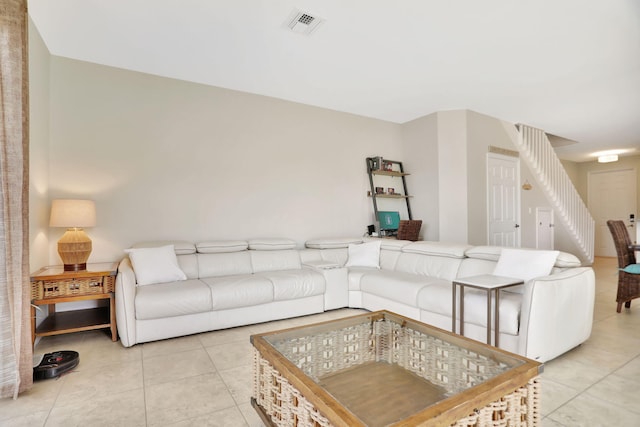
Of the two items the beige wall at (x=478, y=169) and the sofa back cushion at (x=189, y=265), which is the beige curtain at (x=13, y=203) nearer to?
the sofa back cushion at (x=189, y=265)

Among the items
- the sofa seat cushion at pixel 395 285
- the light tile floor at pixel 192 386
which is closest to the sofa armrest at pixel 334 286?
the sofa seat cushion at pixel 395 285

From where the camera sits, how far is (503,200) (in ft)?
18.2

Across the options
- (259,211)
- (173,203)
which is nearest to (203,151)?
(173,203)

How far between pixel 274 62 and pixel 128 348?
299cm

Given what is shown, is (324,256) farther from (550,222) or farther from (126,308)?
(550,222)

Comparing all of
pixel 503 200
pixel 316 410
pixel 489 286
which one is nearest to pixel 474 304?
pixel 489 286

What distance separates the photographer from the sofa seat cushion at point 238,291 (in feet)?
10.1

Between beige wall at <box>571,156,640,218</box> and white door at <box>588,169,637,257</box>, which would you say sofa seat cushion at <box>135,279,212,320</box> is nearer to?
white door at <box>588,169,637,257</box>

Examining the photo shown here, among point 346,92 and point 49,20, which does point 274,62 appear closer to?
point 346,92

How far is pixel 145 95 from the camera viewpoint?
3.71 meters

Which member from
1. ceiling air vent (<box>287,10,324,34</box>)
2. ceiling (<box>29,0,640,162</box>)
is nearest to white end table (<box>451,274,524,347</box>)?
ceiling (<box>29,0,640,162</box>)

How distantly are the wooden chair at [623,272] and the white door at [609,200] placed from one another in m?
5.87

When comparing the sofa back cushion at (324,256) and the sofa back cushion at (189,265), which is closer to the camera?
the sofa back cushion at (189,265)

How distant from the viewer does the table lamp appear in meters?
2.81
